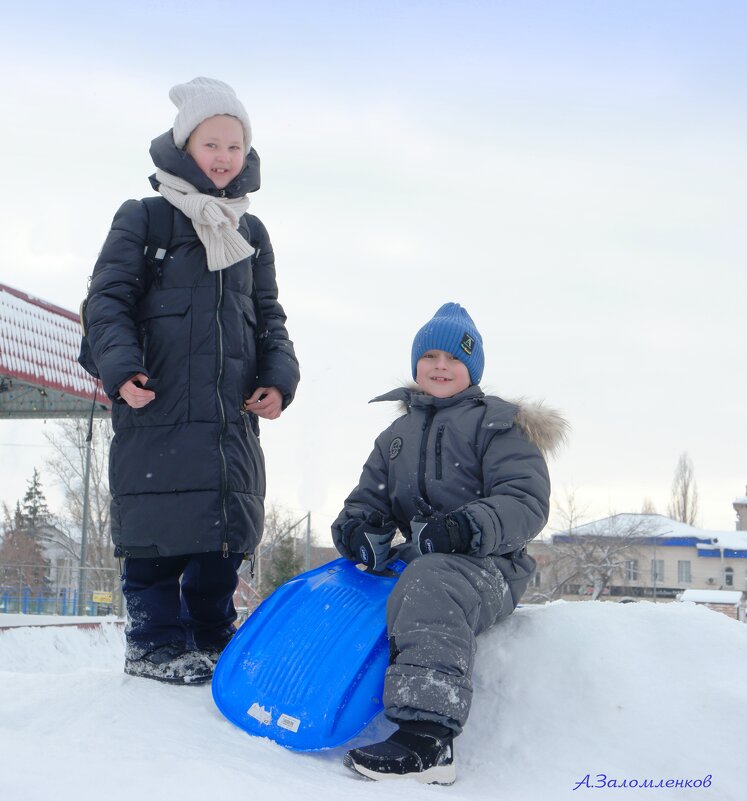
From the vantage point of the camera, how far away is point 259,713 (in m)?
2.45

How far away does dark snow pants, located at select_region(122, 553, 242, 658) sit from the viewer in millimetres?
2945

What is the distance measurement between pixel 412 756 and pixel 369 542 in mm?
803

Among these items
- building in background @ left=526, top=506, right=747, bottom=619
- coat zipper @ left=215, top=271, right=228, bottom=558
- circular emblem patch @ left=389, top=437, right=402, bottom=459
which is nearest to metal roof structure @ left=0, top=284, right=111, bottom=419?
coat zipper @ left=215, top=271, right=228, bottom=558

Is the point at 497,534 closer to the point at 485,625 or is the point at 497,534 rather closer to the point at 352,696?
the point at 485,625

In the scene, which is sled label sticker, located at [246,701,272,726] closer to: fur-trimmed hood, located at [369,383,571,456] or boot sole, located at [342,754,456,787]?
boot sole, located at [342,754,456,787]

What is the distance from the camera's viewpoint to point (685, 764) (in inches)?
91.9

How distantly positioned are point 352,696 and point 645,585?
4200 centimetres

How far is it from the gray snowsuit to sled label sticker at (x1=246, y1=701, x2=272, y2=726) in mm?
364

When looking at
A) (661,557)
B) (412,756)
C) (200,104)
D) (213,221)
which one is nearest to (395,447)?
(213,221)

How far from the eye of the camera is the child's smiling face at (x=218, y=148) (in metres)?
3.16

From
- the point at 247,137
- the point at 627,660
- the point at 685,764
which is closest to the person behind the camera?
the point at 685,764

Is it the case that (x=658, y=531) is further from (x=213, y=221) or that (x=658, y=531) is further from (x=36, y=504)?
(x=213, y=221)

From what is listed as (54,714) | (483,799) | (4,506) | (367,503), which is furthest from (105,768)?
(4,506)

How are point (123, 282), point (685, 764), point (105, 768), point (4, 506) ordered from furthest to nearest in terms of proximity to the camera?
point (4, 506)
point (123, 282)
point (685, 764)
point (105, 768)
